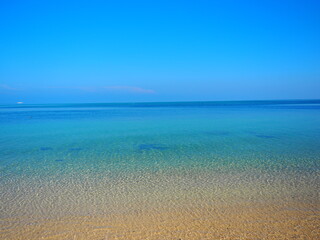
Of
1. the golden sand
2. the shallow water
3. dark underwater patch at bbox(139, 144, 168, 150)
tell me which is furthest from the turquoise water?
the golden sand

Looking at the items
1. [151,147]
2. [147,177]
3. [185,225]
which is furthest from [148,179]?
[151,147]

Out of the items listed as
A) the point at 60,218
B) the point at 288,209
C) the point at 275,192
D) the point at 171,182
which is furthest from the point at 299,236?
the point at 60,218

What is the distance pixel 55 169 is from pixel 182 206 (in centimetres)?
527

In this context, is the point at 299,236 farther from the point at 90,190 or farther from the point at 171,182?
the point at 90,190

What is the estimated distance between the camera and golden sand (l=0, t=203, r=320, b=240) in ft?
13.6

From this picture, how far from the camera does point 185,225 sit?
449 cm

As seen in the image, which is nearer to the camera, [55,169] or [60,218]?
[60,218]

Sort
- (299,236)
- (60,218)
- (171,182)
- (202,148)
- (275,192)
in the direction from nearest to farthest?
(299,236), (60,218), (275,192), (171,182), (202,148)

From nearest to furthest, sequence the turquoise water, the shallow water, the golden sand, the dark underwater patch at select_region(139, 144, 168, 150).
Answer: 1. the golden sand
2. the shallow water
3. the turquoise water
4. the dark underwater patch at select_region(139, 144, 168, 150)

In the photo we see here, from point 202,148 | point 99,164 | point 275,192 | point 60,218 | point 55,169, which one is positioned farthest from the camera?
point 202,148

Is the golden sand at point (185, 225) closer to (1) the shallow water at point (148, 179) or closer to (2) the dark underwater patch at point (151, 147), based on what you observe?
(1) the shallow water at point (148, 179)

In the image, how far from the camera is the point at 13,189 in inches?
251

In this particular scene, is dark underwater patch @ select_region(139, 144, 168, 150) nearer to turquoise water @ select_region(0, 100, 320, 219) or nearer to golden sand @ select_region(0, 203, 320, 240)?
turquoise water @ select_region(0, 100, 320, 219)

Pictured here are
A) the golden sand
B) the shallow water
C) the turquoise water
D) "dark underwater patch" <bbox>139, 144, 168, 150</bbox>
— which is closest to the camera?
the golden sand
